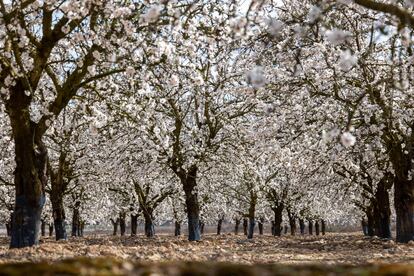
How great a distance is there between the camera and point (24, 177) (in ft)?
36.8

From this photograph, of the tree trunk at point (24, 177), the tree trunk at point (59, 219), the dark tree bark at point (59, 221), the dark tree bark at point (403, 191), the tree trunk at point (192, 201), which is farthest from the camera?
the dark tree bark at point (59, 221)

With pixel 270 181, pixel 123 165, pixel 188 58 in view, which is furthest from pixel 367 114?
pixel 270 181

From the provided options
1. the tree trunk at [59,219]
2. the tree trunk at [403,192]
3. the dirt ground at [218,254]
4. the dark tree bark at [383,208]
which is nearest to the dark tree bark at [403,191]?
the tree trunk at [403,192]

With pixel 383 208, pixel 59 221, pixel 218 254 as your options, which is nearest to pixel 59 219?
pixel 59 221

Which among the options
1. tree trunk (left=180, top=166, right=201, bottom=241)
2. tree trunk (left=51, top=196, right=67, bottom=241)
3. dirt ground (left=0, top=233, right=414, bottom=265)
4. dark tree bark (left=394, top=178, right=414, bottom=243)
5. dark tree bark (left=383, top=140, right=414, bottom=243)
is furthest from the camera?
tree trunk (left=51, top=196, right=67, bottom=241)

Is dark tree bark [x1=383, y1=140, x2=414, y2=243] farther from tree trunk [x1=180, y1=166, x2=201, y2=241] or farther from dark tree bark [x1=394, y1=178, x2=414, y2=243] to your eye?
tree trunk [x1=180, y1=166, x2=201, y2=241]

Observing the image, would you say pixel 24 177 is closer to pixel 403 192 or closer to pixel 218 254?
pixel 218 254

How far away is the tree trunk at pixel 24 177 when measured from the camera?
1118 centimetres

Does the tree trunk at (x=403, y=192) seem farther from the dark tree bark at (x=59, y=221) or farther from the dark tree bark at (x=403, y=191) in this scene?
the dark tree bark at (x=59, y=221)

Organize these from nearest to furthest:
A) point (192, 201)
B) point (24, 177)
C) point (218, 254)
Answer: point (218, 254)
point (24, 177)
point (192, 201)

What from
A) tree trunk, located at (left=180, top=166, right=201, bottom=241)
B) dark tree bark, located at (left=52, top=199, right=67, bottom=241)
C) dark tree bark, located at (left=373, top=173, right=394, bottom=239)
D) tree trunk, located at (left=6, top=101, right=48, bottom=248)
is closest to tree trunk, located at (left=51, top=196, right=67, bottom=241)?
dark tree bark, located at (left=52, top=199, right=67, bottom=241)

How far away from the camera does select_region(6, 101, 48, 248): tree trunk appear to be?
11.2 meters

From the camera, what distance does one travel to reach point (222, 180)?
27250 millimetres

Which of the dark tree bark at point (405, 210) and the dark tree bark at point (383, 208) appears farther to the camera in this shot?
the dark tree bark at point (383, 208)
